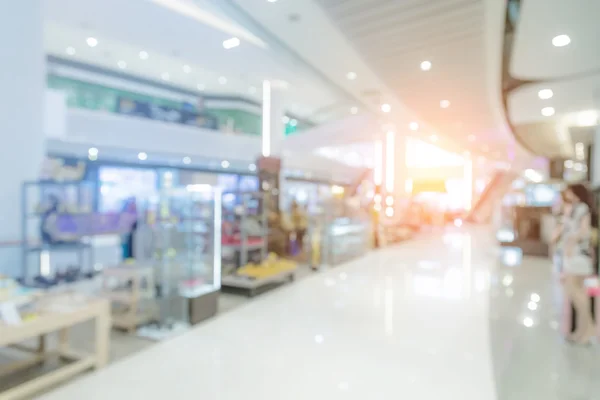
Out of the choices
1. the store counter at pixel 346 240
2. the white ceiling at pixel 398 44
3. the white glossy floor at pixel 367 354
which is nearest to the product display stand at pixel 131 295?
the white glossy floor at pixel 367 354

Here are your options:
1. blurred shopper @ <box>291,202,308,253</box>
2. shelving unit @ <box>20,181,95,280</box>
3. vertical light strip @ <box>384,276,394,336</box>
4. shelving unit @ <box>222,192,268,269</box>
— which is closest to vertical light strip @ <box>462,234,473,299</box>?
vertical light strip @ <box>384,276,394,336</box>

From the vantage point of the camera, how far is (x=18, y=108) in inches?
169

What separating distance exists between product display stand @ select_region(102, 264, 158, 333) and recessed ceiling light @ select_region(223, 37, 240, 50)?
565cm

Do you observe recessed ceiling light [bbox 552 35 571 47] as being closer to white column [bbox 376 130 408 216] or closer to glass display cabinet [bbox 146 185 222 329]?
glass display cabinet [bbox 146 185 222 329]

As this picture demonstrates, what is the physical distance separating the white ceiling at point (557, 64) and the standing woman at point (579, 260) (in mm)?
1910

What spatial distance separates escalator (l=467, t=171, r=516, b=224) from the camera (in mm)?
20672

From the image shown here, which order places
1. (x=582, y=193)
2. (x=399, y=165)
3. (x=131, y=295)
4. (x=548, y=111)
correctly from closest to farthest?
1. (x=582, y=193)
2. (x=131, y=295)
3. (x=548, y=111)
4. (x=399, y=165)

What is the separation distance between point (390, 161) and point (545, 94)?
694 centimetres

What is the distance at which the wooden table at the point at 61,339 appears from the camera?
92.9 inches

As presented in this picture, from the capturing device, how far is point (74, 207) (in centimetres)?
461

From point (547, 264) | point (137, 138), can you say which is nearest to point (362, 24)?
point (547, 264)

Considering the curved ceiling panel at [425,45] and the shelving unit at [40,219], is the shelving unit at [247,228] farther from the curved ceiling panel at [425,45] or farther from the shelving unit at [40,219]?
the curved ceiling panel at [425,45]

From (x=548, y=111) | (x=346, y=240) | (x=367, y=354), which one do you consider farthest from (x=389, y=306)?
(x=548, y=111)

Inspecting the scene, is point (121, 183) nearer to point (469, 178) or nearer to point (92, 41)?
point (92, 41)
